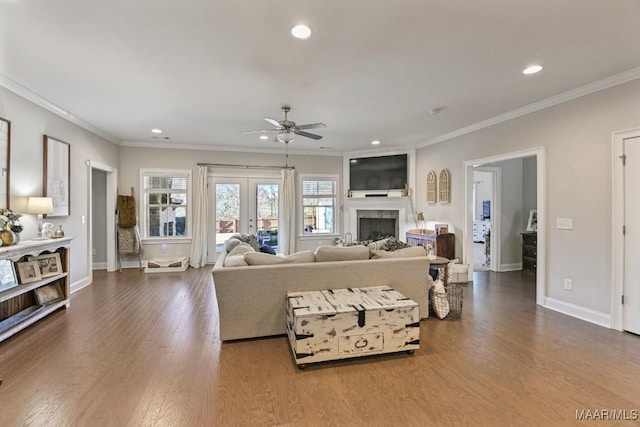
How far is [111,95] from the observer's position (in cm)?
381

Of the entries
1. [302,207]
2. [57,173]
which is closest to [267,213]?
[302,207]

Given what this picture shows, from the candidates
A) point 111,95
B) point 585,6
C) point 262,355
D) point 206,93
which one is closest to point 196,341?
point 262,355

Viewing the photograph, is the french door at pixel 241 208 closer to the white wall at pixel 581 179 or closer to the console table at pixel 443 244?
the console table at pixel 443 244

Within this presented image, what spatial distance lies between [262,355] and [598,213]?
12.9 ft

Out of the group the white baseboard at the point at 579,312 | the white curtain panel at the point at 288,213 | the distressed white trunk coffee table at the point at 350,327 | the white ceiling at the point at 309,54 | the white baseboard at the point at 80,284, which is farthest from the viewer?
the white curtain panel at the point at 288,213

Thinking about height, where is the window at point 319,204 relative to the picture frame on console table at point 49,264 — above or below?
above

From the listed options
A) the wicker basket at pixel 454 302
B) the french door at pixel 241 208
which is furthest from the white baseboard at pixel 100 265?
the wicker basket at pixel 454 302

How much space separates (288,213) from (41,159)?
438 cm

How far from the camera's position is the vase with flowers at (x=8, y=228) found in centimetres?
304

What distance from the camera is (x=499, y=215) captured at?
20.3 ft

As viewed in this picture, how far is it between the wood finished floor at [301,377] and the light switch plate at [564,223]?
1110mm

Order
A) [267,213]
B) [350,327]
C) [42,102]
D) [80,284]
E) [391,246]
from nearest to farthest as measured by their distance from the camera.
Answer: [350,327]
[42,102]
[391,246]
[80,284]
[267,213]

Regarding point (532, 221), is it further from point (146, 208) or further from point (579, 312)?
point (146, 208)

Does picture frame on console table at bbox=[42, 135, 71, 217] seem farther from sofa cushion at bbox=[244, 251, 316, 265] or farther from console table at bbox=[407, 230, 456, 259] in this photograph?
console table at bbox=[407, 230, 456, 259]
